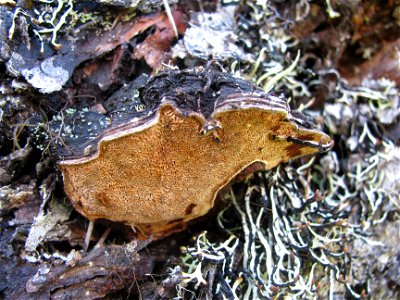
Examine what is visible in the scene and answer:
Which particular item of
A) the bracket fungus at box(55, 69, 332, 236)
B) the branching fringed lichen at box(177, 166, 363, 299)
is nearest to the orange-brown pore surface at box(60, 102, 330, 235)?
the bracket fungus at box(55, 69, 332, 236)

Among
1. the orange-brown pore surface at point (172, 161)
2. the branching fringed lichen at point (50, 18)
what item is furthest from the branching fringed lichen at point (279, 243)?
the branching fringed lichen at point (50, 18)

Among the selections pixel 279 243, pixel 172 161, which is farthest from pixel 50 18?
pixel 279 243

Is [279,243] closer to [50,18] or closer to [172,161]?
[172,161]

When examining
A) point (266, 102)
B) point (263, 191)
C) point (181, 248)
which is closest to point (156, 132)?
point (266, 102)

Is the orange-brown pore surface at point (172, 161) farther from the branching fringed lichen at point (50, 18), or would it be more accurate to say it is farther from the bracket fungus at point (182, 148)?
the branching fringed lichen at point (50, 18)

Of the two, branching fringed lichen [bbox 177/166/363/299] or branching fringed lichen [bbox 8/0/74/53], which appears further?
branching fringed lichen [bbox 177/166/363/299]

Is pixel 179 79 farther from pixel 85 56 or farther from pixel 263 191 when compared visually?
pixel 263 191

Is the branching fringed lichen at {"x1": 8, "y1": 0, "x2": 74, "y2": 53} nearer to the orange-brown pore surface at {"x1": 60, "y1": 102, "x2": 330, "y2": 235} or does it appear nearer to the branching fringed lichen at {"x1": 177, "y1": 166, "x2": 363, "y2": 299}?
the orange-brown pore surface at {"x1": 60, "y1": 102, "x2": 330, "y2": 235}
